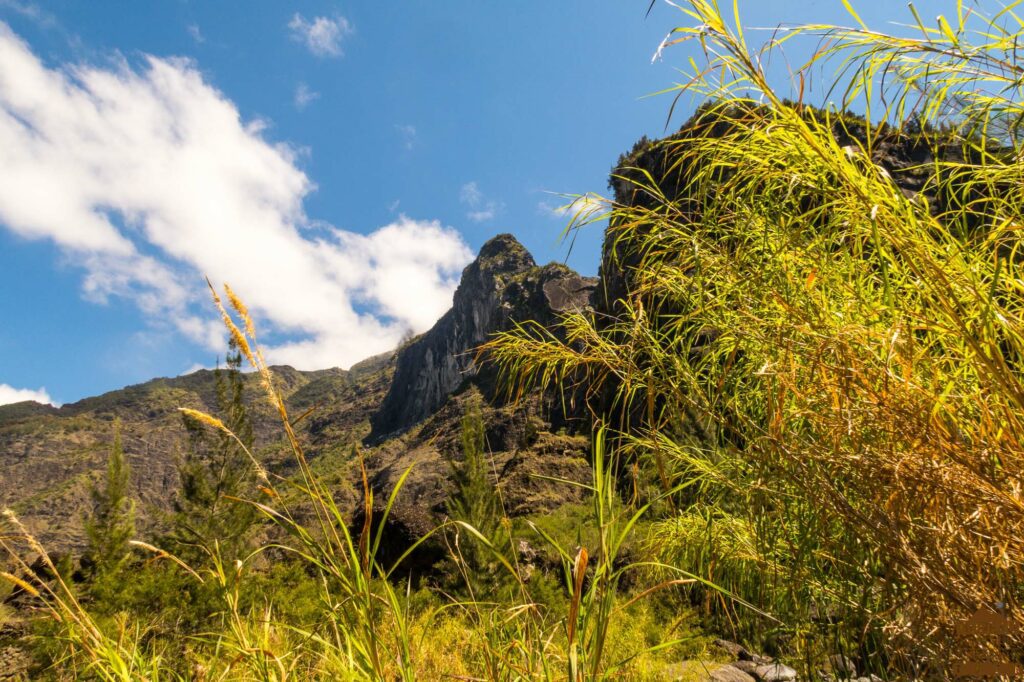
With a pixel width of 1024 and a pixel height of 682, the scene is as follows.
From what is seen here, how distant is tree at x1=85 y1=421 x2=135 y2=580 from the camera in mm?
13625

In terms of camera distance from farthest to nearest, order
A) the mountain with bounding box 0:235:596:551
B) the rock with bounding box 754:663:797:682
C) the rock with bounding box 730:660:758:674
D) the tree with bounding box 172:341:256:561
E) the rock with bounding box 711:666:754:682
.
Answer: the mountain with bounding box 0:235:596:551, the tree with bounding box 172:341:256:561, the rock with bounding box 730:660:758:674, the rock with bounding box 711:666:754:682, the rock with bounding box 754:663:797:682

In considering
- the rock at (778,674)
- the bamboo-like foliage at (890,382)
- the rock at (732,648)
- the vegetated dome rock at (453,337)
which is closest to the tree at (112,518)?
the rock at (732,648)

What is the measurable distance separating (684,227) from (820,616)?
3.66ft

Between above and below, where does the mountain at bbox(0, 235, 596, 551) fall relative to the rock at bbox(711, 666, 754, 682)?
above

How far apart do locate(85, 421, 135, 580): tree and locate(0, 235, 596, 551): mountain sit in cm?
1235

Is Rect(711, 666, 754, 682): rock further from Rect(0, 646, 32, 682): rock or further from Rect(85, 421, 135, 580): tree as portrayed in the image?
Rect(85, 421, 135, 580): tree

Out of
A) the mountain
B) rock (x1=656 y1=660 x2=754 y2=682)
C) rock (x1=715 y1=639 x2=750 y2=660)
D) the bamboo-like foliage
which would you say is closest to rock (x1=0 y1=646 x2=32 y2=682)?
rock (x1=656 y1=660 x2=754 y2=682)

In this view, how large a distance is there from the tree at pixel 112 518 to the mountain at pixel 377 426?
12.4 m

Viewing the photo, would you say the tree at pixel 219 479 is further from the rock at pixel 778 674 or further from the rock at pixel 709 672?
the rock at pixel 778 674

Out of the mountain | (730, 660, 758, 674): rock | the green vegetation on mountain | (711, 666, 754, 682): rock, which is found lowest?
(730, 660, 758, 674): rock

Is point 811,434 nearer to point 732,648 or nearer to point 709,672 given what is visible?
point 709,672

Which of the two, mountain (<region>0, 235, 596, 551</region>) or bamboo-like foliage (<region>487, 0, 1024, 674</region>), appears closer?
bamboo-like foliage (<region>487, 0, 1024, 674</region>)

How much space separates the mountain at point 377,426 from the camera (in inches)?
1304

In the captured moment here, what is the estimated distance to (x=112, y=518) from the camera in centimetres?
1542
